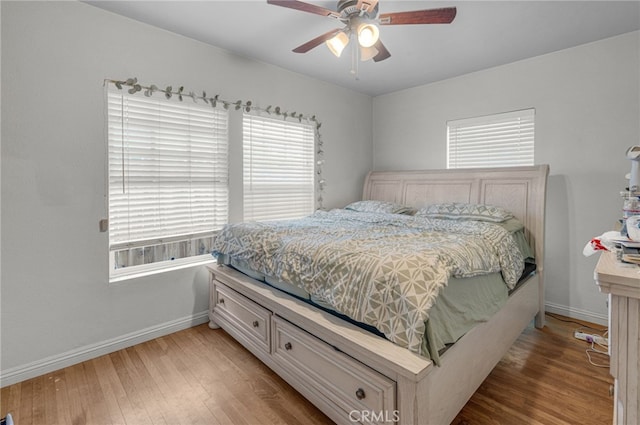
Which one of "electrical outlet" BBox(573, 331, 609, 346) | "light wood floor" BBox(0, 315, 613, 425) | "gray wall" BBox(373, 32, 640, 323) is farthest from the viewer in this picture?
"gray wall" BBox(373, 32, 640, 323)

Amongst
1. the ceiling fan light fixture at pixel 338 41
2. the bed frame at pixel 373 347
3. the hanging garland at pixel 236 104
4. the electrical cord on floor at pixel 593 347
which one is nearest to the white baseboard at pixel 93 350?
the bed frame at pixel 373 347

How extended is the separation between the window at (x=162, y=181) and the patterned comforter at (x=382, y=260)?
0.36 m

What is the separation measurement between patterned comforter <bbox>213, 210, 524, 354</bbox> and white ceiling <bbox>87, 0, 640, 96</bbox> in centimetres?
155

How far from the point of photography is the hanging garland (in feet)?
7.75

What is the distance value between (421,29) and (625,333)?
2368mm

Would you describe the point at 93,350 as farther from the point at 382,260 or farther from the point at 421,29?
the point at 421,29

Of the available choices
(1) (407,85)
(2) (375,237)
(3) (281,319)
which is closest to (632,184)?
(2) (375,237)

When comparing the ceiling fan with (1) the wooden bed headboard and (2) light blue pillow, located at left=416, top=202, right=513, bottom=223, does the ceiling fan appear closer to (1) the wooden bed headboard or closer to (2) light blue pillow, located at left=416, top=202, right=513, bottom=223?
(2) light blue pillow, located at left=416, top=202, right=513, bottom=223

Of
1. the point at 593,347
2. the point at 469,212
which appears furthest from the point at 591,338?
the point at 469,212

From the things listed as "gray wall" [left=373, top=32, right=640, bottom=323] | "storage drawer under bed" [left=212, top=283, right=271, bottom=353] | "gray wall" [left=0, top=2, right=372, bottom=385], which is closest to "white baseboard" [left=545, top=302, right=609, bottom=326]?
"gray wall" [left=373, top=32, right=640, bottom=323]

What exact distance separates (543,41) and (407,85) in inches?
56.0

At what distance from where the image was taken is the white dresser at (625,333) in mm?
934

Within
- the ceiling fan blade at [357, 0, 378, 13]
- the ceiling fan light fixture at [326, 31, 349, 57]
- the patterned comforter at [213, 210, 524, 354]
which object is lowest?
the patterned comforter at [213, 210, 524, 354]

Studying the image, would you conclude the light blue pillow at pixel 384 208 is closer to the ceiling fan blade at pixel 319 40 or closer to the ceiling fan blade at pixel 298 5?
the ceiling fan blade at pixel 319 40
